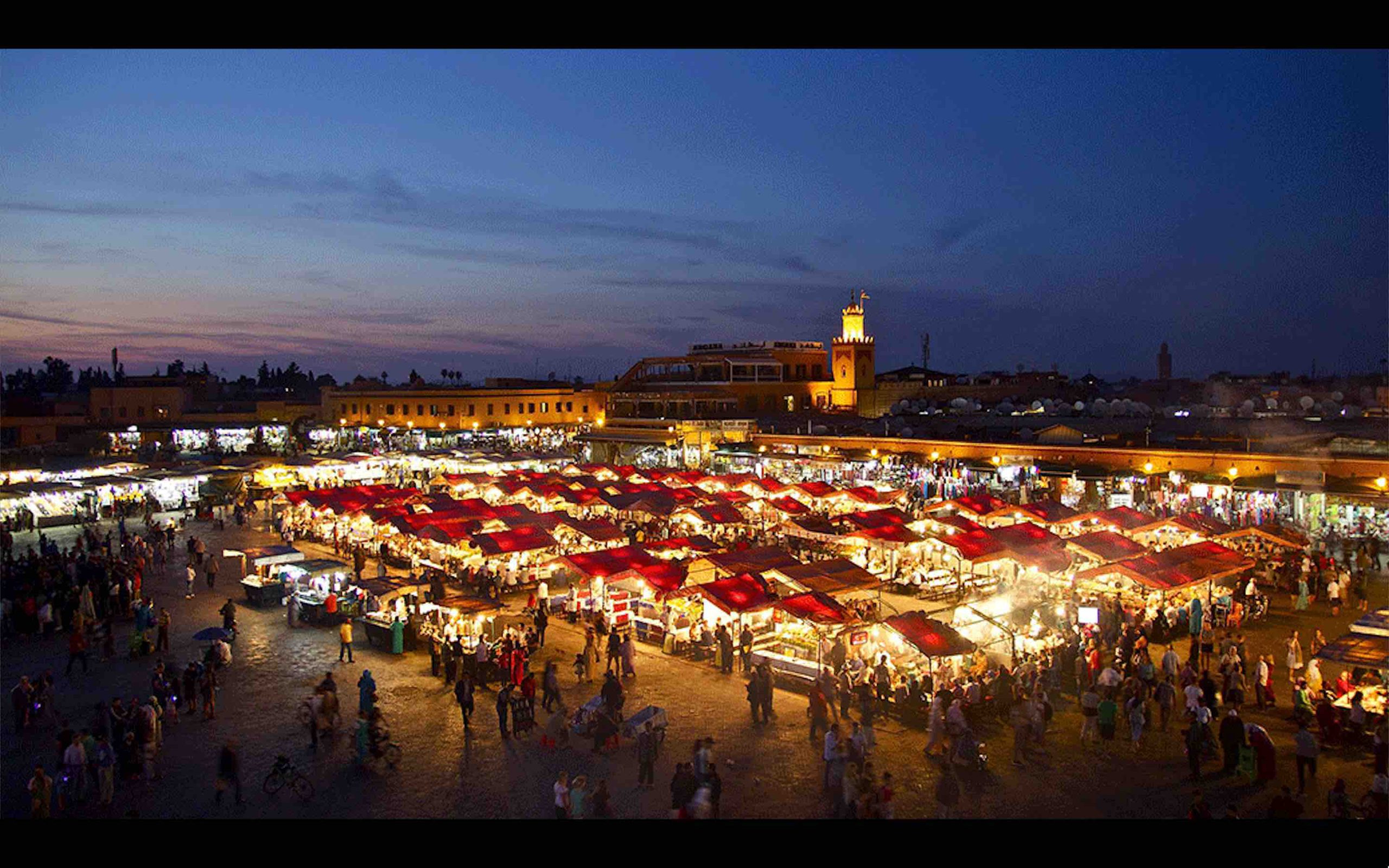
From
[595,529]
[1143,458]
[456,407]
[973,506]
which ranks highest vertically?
[456,407]

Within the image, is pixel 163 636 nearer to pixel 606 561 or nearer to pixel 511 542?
pixel 511 542

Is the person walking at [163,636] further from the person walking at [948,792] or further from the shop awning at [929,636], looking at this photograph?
the person walking at [948,792]

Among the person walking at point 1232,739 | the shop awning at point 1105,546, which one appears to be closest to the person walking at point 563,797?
the person walking at point 1232,739

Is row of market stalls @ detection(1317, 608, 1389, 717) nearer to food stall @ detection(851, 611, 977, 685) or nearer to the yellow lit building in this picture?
food stall @ detection(851, 611, 977, 685)

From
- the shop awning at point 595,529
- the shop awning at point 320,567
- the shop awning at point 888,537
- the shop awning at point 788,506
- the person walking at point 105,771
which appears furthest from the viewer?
the shop awning at point 788,506

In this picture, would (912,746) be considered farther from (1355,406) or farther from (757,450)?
(1355,406)

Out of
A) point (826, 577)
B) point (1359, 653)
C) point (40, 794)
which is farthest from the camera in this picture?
point (826, 577)

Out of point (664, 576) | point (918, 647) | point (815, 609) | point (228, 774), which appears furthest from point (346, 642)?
point (918, 647)
